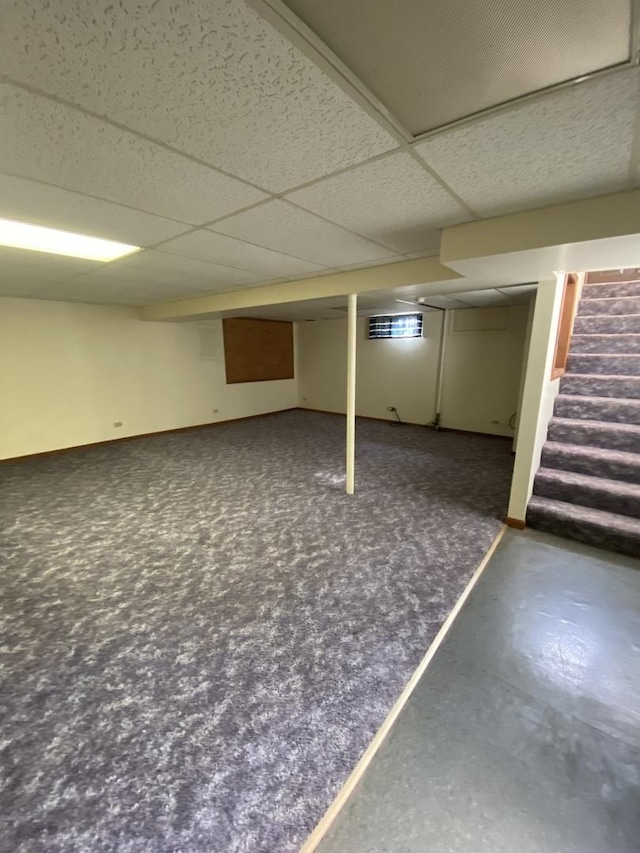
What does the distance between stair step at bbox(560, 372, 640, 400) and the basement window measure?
3.12 metres

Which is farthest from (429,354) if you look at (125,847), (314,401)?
(125,847)

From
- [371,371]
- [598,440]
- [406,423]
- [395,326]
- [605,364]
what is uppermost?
[395,326]

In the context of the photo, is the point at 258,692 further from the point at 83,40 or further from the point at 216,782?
the point at 83,40

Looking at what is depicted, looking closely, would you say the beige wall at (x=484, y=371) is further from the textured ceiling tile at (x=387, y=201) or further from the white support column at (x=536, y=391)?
the textured ceiling tile at (x=387, y=201)

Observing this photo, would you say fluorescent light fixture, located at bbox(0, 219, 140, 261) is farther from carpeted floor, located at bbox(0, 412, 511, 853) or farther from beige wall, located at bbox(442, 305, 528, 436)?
beige wall, located at bbox(442, 305, 528, 436)

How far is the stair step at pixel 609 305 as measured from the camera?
158 inches

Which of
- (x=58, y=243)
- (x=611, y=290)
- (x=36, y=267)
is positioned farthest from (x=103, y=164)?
(x=611, y=290)

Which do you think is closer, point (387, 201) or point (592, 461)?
point (387, 201)

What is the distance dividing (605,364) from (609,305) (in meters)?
1.04

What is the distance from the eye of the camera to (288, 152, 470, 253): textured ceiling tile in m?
1.36

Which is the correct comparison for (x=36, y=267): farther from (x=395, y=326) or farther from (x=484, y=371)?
(x=484, y=371)

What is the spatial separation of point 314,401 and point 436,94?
7346mm

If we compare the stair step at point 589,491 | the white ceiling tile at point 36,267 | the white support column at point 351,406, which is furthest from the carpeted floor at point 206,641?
the white ceiling tile at point 36,267

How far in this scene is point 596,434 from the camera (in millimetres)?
3246
